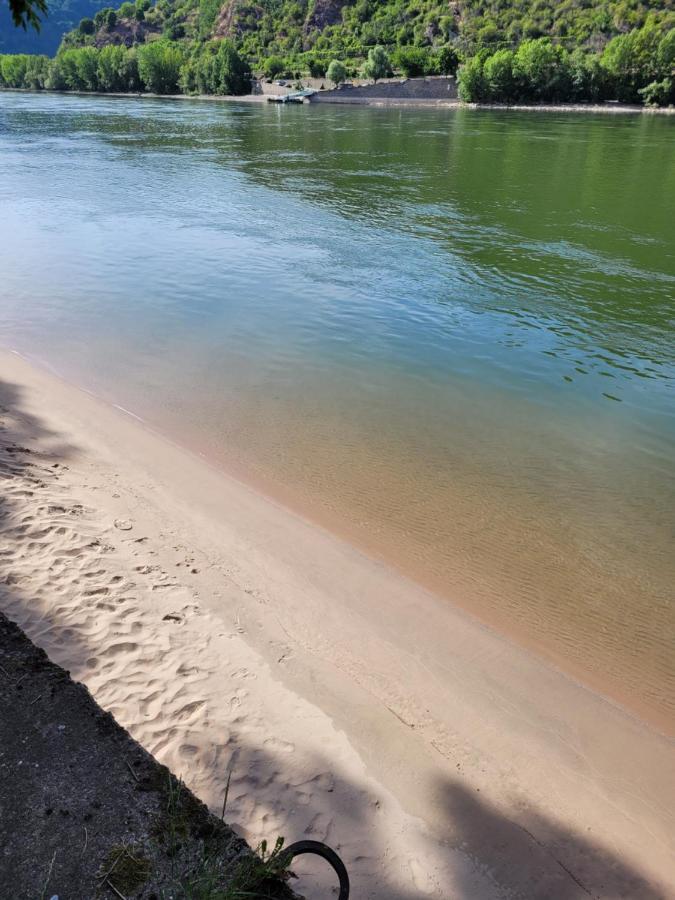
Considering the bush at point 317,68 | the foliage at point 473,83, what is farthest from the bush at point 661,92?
the bush at point 317,68

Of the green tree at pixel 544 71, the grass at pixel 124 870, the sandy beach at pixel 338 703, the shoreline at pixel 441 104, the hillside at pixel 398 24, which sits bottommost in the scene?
the sandy beach at pixel 338 703

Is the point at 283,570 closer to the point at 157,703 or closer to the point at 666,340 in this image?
the point at 157,703

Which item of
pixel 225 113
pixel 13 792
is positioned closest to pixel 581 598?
pixel 13 792

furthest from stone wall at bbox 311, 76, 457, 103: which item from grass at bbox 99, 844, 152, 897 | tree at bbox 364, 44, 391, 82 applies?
grass at bbox 99, 844, 152, 897

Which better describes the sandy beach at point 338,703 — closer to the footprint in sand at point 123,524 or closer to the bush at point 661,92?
the footprint in sand at point 123,524

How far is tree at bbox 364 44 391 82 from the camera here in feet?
349

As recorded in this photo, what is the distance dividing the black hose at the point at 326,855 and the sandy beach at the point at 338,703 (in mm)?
268

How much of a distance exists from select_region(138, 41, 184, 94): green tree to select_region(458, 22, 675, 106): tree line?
64406 mm

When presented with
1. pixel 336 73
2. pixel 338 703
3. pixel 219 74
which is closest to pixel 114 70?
pixel 219 74

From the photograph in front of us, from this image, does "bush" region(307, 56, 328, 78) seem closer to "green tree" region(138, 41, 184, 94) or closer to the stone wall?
the stone wall

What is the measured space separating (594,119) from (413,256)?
2498 inches

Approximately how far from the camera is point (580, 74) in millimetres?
82875

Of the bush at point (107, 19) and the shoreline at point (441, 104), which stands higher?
the bush at point (107, 19)

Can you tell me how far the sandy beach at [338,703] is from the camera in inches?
146
